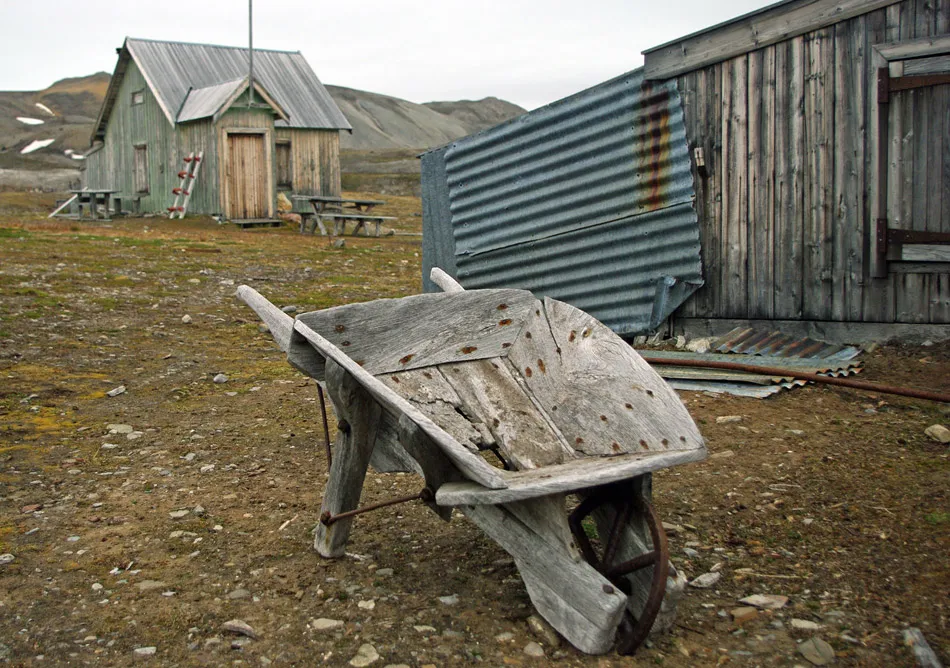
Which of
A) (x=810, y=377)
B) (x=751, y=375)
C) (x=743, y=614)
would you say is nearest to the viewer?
(x=743, y=614)

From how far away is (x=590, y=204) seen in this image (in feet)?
26.2

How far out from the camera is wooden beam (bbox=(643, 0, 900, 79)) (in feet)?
22.1

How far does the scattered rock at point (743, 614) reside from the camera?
3.12 m

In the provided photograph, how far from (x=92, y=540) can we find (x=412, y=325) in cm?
165

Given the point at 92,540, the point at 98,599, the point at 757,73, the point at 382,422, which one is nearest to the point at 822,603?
the point at 382,422

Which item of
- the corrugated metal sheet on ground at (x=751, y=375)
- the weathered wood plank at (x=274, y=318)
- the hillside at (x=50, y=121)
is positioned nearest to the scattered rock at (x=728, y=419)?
the corrugated metal sheet on ground at (x=751, y=375)

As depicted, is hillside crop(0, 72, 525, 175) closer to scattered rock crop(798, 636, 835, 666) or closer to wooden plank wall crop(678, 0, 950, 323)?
wooden plank wall crop(678, 0, 950, 323)

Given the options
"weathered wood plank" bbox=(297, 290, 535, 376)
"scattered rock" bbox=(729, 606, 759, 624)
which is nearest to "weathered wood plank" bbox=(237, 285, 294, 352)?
"weathered wood plank" bbox=(297, 290, 535, 376)

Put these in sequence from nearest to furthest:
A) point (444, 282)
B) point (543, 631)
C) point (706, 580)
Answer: point (543, 631) < point (706, 580) < point (444, 282)

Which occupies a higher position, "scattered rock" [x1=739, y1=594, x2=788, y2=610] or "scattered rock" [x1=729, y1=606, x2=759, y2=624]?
"scattered rock" [x1=739, y1=594, x2=788, y2=610]

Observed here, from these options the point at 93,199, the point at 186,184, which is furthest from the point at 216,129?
the point at 93,199

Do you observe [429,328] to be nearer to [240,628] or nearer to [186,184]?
[240,628]

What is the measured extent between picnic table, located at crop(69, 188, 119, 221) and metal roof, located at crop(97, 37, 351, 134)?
2338mm

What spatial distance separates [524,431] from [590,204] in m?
4.85
